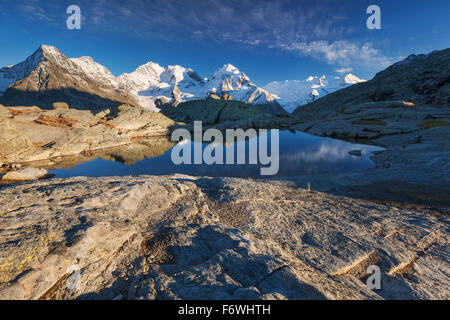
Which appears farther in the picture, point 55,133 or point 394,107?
point 394,107

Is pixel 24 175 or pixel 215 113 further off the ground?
pixel 215 113

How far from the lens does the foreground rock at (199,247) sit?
10.9 ft

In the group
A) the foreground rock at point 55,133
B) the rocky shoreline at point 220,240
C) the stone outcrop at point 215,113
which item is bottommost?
the rocky shoreline at point 220,240

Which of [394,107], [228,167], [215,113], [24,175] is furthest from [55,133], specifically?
[394,107]

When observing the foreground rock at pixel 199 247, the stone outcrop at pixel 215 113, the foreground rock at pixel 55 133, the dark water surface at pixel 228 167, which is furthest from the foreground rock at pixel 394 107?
the foreground rock at pixel 55 133

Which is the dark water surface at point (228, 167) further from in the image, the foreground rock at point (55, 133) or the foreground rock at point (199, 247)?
the foreground rock at point (199, 247)

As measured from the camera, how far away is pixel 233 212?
23.4 feet

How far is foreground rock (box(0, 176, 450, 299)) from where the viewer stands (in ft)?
10.9

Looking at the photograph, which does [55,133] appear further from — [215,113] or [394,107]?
[394,107]

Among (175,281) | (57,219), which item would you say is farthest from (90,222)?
(175,281)

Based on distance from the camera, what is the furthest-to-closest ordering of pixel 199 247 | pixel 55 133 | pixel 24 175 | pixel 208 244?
pixel 55 133
pixel 24 175
pixel 208 244
pixel 199 247

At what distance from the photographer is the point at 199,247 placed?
185 inches

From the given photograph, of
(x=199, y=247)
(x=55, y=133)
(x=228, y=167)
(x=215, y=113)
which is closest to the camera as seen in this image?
(x=199, y=247)

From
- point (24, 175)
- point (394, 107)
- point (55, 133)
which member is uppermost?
point (394, 107)
